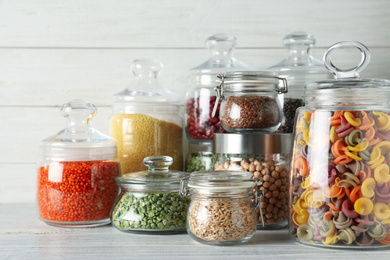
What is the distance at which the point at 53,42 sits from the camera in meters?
1.43

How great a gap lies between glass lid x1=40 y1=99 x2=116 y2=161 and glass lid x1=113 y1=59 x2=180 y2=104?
145 mm

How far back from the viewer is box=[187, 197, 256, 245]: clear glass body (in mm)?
922

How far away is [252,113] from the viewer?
41.9 inches

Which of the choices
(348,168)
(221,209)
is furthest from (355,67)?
(221,209)

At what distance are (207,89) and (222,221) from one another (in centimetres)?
43

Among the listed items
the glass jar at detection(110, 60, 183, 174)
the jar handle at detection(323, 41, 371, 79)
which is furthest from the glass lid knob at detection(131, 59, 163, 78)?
the jar handle at detection(323, 41, 371, 79)

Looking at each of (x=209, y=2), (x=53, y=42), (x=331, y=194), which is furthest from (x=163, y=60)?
(x=331, y=194)

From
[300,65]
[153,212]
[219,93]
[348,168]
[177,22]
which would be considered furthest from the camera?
[177,22]

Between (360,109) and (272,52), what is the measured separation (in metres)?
0.54

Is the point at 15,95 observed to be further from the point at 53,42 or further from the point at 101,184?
the point at 101,184

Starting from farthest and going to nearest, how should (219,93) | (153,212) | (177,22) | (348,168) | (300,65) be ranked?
(177,22)
(300,65)
(219,93)
(153,212)
(348,168)

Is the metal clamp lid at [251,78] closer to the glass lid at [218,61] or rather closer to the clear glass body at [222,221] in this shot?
the glass lid at [218,61]

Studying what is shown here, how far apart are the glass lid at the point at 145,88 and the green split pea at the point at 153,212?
0.31 meters

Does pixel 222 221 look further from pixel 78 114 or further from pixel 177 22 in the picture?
pixel 177 22
